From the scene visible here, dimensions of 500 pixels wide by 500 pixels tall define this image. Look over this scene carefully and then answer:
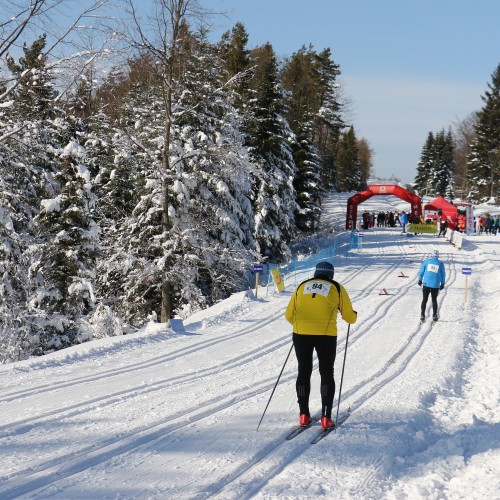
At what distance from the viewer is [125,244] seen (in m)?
22.5

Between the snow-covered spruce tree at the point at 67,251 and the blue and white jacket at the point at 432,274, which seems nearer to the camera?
the blue and white jacket at the point at 432,274

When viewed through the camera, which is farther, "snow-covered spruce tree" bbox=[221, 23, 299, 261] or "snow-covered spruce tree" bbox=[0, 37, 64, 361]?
"snow-covered spruce tree" bbox=[221, 23, 299, 261]

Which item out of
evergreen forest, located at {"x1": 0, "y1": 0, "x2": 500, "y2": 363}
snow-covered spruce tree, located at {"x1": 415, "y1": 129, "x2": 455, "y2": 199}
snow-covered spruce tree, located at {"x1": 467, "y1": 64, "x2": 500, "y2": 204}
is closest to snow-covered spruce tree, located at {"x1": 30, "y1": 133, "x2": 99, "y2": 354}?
evergreen forest, located at {"x1": 0, "y1": 0, "x2": 500, "y2": 363}

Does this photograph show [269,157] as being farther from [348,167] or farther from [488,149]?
[348,167]

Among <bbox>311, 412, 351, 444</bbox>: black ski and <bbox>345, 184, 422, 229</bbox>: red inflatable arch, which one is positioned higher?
<bbox>345, 184, 422, 229</bbox>: red inflatable arch

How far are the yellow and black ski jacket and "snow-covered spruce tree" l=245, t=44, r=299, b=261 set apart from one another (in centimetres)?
2354

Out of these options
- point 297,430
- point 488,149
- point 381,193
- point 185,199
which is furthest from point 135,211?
point 488,149

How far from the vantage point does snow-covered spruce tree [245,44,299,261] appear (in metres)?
30.8

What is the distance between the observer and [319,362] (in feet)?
21.6

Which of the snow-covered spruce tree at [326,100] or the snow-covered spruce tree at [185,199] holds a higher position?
the snow-covered spruce tree at [326,100]

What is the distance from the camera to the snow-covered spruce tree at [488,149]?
74812 mm

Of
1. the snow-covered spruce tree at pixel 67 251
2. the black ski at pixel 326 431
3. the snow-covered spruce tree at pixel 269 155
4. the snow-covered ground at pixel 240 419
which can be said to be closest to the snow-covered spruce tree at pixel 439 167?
the snow-covered spruce tree at pixel 269 155

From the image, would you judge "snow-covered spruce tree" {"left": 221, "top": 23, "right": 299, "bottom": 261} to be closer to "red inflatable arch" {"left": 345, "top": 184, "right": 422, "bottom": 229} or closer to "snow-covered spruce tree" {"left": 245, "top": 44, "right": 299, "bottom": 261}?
"snow-covered spruce tree" {"left": 245, "top": 44, "right": 299, "bottom": 261}

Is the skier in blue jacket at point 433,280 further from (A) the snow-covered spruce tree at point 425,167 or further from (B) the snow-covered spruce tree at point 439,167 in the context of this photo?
(A) the snow-covered spruce tree at point 425,167
